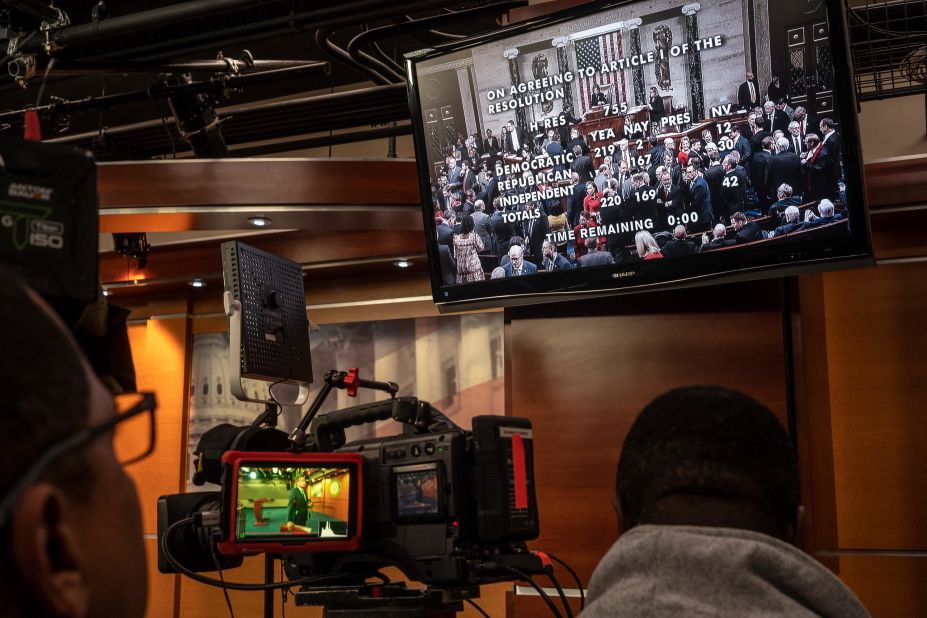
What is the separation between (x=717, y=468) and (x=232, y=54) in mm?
4883

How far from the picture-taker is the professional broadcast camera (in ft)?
6.97

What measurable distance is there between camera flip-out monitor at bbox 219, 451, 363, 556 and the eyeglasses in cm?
128

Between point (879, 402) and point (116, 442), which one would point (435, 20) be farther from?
point (116, 442)

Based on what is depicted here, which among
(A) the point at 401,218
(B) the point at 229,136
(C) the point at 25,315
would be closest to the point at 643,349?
(A) the point at 401,218

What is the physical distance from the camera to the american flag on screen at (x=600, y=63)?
273cm

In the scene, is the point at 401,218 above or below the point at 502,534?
above

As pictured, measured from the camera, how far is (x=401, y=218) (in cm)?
409

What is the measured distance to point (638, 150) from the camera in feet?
8.84

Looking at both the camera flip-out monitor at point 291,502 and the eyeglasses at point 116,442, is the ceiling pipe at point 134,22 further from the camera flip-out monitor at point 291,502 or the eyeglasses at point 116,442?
the eyeglasses at point 116,442

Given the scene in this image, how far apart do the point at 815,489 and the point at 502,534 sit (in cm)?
101

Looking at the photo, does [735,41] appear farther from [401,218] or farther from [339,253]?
[339,253]

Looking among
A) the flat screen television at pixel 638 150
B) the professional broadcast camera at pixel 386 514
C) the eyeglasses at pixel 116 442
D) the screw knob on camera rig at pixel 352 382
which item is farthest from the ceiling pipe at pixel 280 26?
the eyeglasses at pixel 116 442

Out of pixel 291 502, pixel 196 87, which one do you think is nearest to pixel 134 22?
pixel 196 87

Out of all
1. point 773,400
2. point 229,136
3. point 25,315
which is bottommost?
point 773,400
